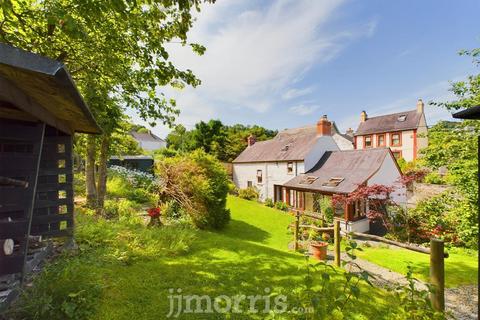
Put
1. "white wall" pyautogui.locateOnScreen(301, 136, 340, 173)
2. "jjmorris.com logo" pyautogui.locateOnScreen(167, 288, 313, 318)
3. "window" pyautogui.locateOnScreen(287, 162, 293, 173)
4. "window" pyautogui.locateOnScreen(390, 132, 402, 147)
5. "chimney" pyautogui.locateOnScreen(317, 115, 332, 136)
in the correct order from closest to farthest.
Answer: "jjmorris.com logo" pyautogui.locateOnScreen(167, 288, 313, 318) → "white wall" pyautogui.locateOnScreen(301, 136, 340, 173) → "chimney" pyautogui.locateOnScreen(317, 115, 332, 136) → "window" pyautogui.locateOnScreen(287, 162, 293, 173) → "window" pyautogui.locateOnScreen(390, 132, 402, 147)

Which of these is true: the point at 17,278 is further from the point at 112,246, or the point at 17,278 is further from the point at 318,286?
the point at 318,286

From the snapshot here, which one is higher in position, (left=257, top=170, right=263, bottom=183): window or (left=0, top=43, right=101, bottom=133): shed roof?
(left=0, top=43, right=101, bottom=133): shed roof

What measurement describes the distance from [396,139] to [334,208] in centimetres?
2221

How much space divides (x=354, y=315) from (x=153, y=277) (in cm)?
377

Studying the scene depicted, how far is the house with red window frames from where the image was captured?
30.7 metres

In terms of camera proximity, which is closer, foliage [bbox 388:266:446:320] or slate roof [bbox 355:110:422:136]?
foliage [bbox 388:266:446:320]

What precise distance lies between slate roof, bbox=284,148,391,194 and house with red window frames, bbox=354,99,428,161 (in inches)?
501

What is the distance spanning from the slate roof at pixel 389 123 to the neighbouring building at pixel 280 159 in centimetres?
1230

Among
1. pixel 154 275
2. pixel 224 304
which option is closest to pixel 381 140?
pixel 224 304

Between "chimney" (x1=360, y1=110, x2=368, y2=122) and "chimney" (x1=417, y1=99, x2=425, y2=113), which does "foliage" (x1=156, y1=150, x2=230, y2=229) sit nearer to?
"chimney" (x1=417, y1=99, x2=425, y2=113)

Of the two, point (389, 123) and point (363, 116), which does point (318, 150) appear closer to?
point (389, 123)

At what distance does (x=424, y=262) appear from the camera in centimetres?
1060

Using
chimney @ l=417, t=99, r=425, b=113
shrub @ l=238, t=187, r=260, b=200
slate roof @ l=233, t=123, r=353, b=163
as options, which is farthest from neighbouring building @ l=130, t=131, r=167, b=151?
chimney @ l=417, t=99, r=425, b=113

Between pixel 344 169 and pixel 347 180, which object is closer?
pixel 347 180
